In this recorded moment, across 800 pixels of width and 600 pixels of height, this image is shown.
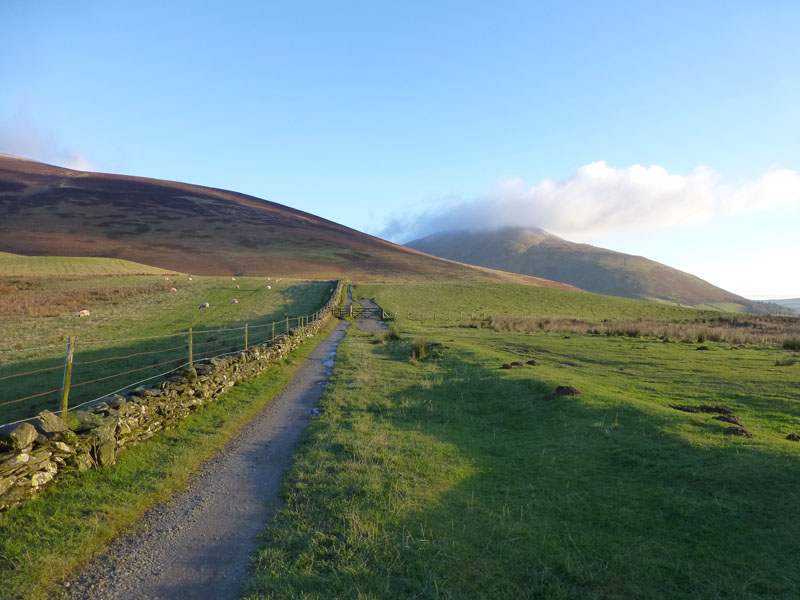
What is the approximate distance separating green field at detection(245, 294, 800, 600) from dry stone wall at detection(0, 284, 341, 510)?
12.4 ft

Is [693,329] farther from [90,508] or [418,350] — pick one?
[90,508]

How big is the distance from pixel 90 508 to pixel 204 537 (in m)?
2.09

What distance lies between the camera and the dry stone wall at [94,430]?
6789 mm

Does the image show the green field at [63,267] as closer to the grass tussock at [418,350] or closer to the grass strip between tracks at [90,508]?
the grass tussock at [418,350]

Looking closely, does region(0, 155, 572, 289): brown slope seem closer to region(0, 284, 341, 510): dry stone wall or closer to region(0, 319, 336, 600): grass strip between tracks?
region(0, 284, 341, 510): dry stone wall

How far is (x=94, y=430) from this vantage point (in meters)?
8.30

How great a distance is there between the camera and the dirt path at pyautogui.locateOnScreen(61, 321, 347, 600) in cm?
520

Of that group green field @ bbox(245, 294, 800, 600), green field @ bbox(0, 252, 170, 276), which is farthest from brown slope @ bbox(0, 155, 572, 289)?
green field @ bbox(245, 294, 800, 600)

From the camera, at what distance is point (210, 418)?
11938 millimetres

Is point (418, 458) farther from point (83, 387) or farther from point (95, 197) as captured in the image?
point (95, 197)

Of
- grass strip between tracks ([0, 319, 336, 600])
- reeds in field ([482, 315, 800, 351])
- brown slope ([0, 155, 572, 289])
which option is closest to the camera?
grass strip between tracks ([0, 319, 336, 600])

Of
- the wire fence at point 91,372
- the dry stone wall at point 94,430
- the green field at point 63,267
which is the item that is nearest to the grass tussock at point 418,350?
the wire fence at point 91,372

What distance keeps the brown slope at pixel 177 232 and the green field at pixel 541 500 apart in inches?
3629

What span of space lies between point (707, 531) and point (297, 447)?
26.3 feet
